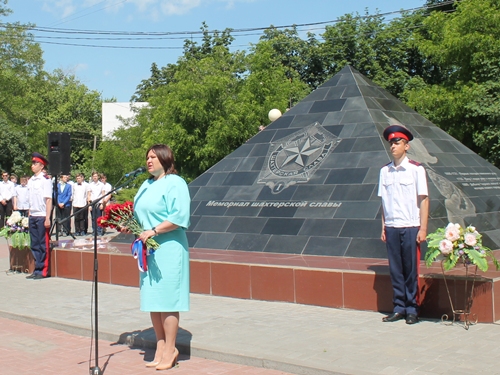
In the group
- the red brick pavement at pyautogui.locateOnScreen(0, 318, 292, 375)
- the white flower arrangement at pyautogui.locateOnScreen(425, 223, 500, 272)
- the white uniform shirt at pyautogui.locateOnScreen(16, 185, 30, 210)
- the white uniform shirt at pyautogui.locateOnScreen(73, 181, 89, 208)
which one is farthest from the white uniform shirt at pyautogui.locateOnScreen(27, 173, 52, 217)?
the white uniform shirt at pyautogui.locateOnScreen(73, 181, 89, 208)

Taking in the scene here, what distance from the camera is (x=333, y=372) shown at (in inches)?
189

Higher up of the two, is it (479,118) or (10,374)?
(479,118)

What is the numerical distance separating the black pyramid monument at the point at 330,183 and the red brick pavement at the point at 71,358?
10.6 ft

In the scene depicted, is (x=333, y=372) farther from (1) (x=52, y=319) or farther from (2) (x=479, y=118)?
(2) (x=479, y=118)

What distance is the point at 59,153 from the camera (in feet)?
44.2

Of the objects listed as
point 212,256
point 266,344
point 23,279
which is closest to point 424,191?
point 266,344

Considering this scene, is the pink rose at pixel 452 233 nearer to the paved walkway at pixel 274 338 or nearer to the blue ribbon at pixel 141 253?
the paved walkway at pixel 274 338

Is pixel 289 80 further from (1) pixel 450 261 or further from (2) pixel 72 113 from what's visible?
(2) pixel 72 113

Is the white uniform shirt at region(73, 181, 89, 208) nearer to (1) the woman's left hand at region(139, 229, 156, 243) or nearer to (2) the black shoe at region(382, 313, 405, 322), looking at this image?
(2) the black shoe at region(382, 313, 405, 322)

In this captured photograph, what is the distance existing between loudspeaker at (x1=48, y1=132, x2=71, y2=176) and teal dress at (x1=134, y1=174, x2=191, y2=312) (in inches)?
332

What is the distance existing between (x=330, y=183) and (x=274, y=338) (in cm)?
399

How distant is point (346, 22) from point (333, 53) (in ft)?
5.58

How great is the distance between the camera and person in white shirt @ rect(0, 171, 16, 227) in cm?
1898

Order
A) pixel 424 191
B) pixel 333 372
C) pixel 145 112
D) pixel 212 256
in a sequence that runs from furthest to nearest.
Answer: pixel 145 112 → pixel 212 256 → pixel 424 191 → pixel 333 372
